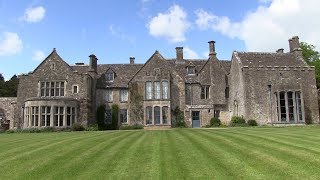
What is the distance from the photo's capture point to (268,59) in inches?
1729

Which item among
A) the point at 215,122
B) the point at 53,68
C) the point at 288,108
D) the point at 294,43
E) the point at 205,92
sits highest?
the point at 294,43

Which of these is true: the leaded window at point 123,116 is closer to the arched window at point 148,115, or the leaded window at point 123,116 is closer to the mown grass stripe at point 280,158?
the arched window at point 148,115

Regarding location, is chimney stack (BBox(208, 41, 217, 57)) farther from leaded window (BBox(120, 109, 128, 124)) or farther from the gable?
the gable

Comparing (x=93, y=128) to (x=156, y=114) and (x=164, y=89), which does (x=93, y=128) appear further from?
(x=164, y=89)

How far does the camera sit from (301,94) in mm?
39969

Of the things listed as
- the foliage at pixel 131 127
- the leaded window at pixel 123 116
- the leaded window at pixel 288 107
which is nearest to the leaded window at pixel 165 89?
the foliage at pixel 131 127

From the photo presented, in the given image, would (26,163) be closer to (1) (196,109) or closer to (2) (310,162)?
(2) (310,162)

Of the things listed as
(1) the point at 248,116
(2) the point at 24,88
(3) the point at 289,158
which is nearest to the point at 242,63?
(1) the point at 248,116

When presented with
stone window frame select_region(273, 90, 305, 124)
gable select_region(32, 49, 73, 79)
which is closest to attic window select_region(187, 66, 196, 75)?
stone window frame select_region(273, 90, 305, 124)

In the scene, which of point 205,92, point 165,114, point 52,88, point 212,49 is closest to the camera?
point 52,88

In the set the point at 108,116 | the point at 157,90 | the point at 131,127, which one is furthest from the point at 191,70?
the point at 108,116

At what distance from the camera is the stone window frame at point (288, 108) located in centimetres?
3966

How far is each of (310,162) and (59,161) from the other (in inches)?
331

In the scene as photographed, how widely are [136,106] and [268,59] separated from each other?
699 inches
